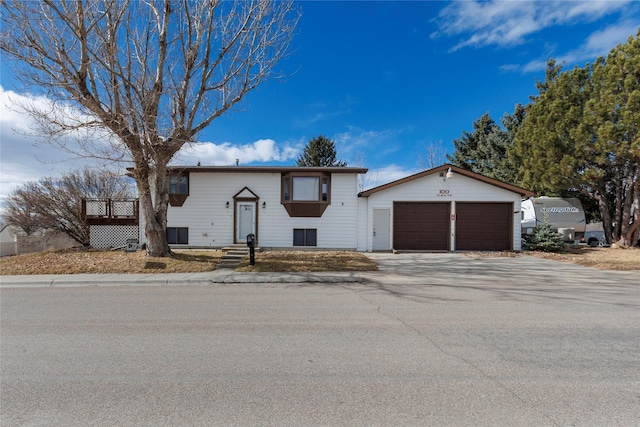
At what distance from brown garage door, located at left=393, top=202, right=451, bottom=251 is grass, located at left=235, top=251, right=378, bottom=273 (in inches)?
160

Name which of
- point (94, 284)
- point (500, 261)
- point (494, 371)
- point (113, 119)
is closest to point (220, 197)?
point (113, 119)

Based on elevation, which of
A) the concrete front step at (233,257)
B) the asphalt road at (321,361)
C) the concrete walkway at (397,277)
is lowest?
the concrete walkway at (397,277)

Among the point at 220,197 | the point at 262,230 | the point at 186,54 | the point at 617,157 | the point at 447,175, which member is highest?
the point at 186,54

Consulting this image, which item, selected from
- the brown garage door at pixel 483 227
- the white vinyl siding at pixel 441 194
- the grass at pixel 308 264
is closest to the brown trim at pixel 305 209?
the white vinyl siding at pixel 441 194

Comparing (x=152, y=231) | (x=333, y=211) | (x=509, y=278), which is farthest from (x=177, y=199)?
(x=509, y=278)

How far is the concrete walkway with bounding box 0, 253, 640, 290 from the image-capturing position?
28.6ft

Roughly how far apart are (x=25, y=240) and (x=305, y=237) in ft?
63.3

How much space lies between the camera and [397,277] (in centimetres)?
948

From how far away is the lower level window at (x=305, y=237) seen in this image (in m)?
15.9

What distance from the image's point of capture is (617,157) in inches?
600

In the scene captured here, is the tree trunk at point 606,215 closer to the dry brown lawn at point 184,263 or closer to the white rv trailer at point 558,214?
the white rv trailer at point 558,214

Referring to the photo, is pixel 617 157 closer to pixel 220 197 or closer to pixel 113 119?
pixel 220 197

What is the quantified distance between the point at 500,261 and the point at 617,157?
30.5 feet

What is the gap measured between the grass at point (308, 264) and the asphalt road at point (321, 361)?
374 cm
